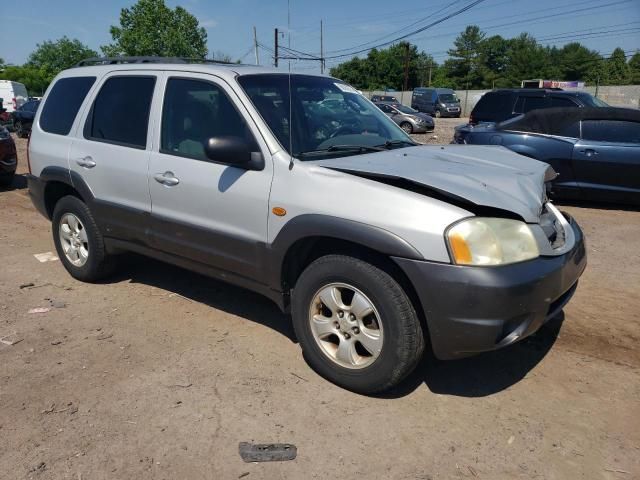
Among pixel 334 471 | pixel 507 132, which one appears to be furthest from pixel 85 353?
pixel 507 132

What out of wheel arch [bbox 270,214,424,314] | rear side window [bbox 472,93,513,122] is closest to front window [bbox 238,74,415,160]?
wheel arch [bbox 270,214,424,314]

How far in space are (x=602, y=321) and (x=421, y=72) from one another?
329 feet

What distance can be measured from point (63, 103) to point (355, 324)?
3554 mm

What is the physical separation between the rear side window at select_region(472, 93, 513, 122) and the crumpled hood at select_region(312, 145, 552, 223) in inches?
321

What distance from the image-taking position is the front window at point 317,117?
11.8 ft

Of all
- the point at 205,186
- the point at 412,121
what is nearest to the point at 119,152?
the point at 205,186

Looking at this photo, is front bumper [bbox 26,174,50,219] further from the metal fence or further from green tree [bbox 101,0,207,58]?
green tree [bbox 101,0,207,58]

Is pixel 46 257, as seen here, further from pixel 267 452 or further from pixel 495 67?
pixel 495 67

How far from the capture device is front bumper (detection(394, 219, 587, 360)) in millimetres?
2719

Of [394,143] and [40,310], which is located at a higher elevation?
[394,143]

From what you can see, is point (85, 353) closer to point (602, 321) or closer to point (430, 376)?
point (430, 376)

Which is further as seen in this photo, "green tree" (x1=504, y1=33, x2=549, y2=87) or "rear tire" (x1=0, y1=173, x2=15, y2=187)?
"green tree" (x1=504, y1=33, x2=549, y2=87)

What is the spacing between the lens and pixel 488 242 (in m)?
2.77

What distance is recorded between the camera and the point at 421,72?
98.6 m
